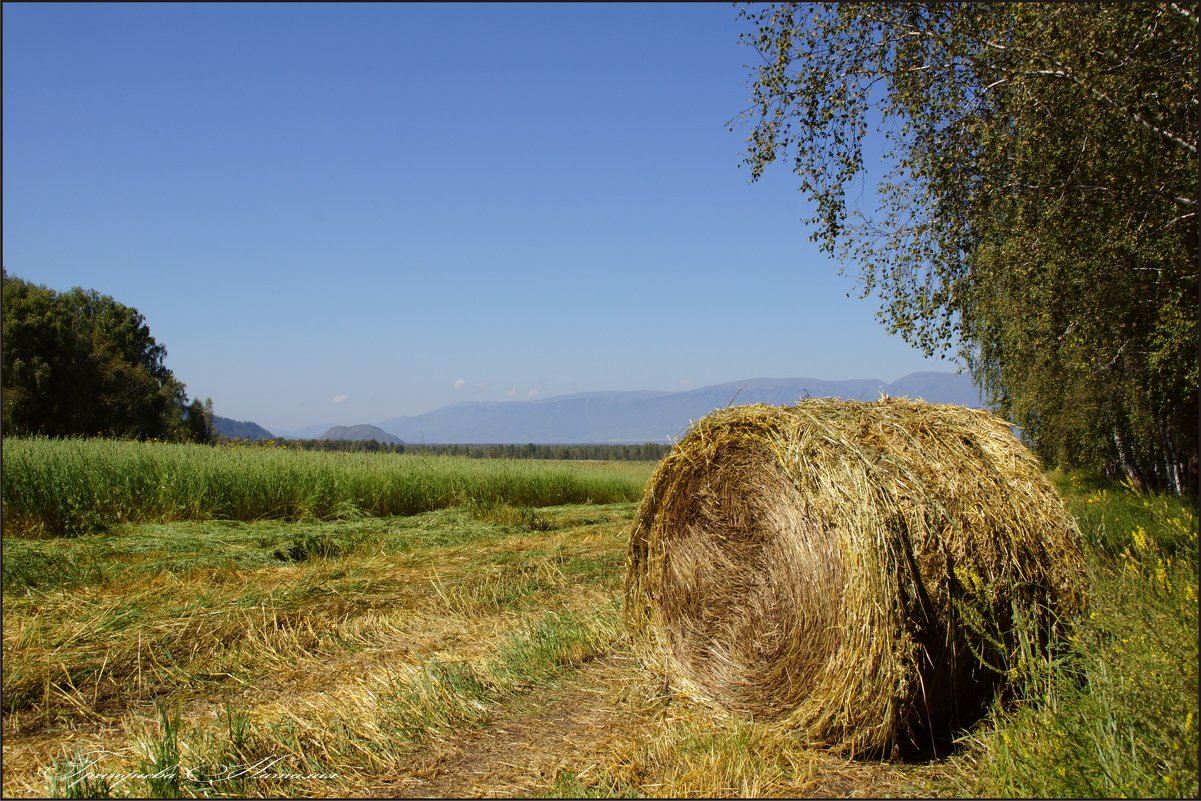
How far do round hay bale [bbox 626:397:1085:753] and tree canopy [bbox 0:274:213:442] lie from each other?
2896 centimetres

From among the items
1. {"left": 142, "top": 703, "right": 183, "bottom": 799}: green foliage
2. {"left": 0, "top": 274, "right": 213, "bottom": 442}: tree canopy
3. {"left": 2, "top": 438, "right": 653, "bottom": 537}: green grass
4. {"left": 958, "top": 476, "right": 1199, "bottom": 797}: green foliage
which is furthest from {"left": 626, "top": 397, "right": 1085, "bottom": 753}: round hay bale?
{"left": 0, "top": 274, "right": 213, "bottom": 442}: tree canopy

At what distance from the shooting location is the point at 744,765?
13.6 ft

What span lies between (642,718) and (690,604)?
2.77 feet

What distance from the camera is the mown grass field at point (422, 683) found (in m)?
3.76

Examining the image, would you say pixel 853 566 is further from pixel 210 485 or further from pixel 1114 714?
pixel 210 485

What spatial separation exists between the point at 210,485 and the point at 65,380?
1114 inches

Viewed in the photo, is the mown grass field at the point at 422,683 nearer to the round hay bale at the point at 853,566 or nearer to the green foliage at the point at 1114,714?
the green foliage at the point at 1114,714

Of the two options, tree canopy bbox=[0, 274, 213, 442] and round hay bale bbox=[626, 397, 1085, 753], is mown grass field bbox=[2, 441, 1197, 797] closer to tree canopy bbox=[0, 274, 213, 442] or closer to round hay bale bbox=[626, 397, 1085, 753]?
round hay bale bbox=[626, 397, 1085, 753]

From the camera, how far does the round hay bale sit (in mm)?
4301

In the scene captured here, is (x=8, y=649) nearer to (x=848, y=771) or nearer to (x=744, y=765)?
(x=744, y=765)

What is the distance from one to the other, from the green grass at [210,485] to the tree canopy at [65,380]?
17.1m

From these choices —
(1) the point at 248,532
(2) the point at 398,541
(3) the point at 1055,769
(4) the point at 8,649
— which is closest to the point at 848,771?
(3) the point at 1055,769

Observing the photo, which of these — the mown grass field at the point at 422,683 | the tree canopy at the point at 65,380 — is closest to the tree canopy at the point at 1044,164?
the mown grass field at the point at 422,683

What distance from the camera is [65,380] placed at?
34844 mm
